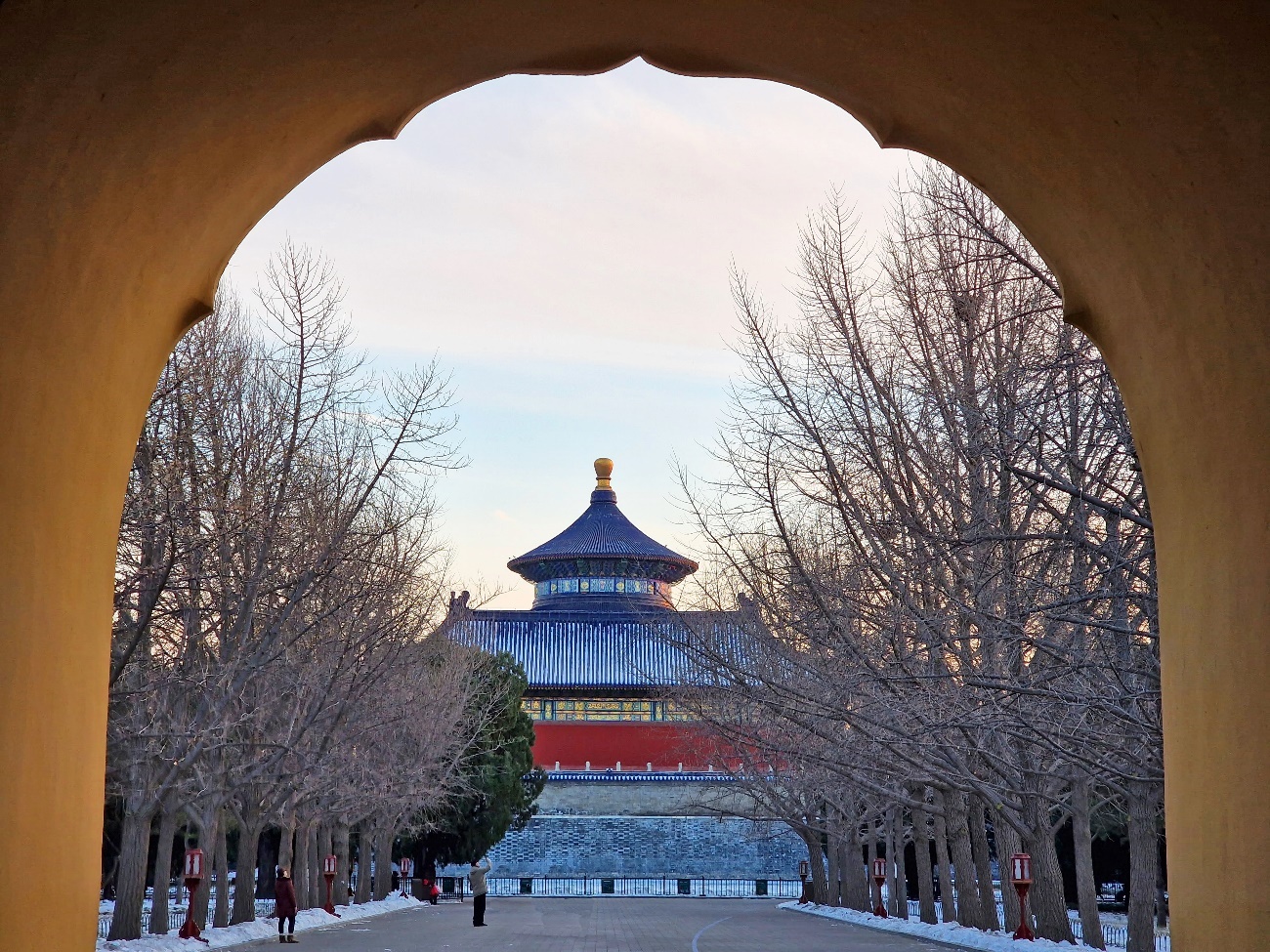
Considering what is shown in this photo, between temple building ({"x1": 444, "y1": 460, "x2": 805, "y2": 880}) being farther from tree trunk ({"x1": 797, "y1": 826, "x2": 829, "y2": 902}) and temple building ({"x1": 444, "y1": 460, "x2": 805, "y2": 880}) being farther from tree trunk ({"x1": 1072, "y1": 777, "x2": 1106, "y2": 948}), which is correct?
tree trunk ({"x1": 1072, "y1": 777, "x2": 1106, "y2": 948})

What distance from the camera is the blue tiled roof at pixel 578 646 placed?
51625mm

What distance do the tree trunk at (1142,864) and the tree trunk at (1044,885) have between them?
128 cm

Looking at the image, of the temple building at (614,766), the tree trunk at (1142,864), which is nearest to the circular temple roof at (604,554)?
the temple building at (614,766)

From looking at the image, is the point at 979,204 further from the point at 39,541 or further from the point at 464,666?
the point at 464,666

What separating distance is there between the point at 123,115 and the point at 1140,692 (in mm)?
9258

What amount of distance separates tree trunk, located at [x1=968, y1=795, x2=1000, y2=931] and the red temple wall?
28.7 m

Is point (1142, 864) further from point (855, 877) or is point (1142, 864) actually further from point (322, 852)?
point (322, 852)

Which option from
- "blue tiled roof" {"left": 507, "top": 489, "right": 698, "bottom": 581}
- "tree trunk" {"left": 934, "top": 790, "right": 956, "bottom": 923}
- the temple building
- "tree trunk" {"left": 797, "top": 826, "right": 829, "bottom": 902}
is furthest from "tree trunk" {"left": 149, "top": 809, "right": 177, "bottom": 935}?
"blue tiled roof" {"left": 507, "top": 489, "right": 698, "bottom": 581}

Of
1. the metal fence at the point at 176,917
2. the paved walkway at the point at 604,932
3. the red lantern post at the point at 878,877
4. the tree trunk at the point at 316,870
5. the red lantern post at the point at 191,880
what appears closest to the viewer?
the red lantern post at the point at 191,880

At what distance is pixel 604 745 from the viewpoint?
52.3 m

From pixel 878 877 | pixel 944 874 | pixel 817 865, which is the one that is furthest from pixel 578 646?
pixel 944 874

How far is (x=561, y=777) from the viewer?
5072 centimetres

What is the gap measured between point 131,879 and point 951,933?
11.6m

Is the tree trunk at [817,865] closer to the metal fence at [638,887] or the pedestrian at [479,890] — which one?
the metal fence at [638,887]
